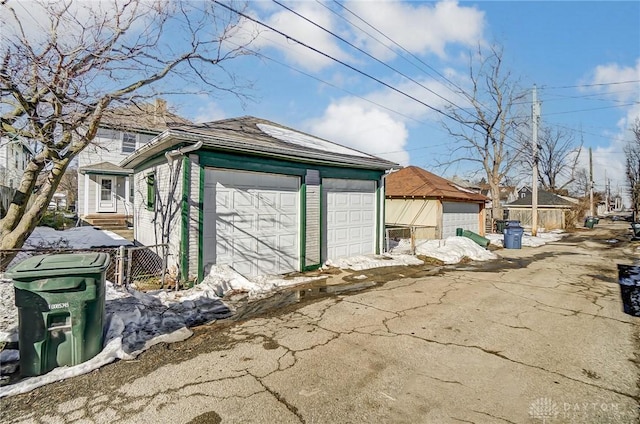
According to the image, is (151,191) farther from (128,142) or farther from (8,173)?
(8,173)

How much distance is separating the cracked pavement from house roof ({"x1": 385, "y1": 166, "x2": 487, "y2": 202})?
38.8ft

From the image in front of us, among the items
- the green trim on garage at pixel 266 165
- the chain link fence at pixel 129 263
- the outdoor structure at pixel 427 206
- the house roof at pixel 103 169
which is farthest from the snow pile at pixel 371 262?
the house roof at pixel 103 169

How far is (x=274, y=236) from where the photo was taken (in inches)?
340

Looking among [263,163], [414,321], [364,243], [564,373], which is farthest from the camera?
[364,243]

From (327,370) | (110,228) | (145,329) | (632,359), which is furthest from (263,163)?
(110,228)

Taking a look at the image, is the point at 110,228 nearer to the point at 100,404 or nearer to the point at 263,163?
the point at 263,163

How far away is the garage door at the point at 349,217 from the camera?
1002cm

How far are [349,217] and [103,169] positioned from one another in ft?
50.6

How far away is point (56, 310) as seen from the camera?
349 centimetres

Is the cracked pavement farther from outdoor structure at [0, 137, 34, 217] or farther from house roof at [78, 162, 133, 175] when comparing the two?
outdoor structure at [0, 137, 34, 217]

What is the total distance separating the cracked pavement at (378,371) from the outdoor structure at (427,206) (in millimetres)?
11184

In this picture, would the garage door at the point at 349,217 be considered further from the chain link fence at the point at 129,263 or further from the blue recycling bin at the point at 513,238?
the blue recycling bin at the point at 513,238

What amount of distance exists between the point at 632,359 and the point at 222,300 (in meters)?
6.14

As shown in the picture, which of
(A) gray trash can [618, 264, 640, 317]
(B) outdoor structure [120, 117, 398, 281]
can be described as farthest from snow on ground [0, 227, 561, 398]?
(A) gray trash can [618, 264, 640, 317]
